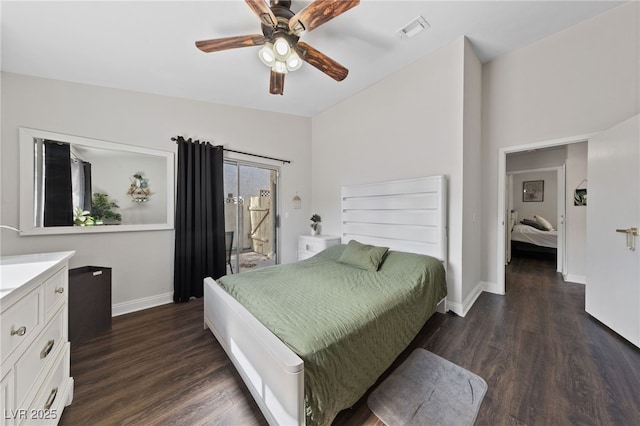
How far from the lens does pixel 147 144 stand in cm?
282

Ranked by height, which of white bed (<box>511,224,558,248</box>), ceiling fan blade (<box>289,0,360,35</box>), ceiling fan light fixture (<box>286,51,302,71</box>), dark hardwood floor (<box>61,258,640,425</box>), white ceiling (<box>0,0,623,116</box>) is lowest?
dark hardwood floor (<box>61,258,640,425</box>)

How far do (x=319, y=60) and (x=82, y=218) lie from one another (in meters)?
3.04

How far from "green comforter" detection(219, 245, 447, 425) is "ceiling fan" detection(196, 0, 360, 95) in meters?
1.94

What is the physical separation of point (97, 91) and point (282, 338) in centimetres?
342

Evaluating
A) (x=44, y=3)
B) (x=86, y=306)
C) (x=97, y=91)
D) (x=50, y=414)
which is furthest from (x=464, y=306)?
(x=97, y=91)

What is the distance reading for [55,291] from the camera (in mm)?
1258

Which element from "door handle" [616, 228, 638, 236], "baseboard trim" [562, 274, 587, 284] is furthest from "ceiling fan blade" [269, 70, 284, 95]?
"baseboard trim" [562, 274, 587, 284]

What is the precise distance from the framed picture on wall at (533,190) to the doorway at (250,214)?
7.39m

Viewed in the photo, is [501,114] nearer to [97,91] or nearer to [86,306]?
[97,91]

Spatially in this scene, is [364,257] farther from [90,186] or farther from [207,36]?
[90,186]

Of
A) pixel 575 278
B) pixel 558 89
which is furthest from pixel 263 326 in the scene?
pixel 575 278

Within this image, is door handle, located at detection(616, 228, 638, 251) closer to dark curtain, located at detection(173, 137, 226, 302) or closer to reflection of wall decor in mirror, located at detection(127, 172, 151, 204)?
dark curtain, located at detection(173, 137, 226, 302)

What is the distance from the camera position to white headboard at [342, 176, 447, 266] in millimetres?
2492

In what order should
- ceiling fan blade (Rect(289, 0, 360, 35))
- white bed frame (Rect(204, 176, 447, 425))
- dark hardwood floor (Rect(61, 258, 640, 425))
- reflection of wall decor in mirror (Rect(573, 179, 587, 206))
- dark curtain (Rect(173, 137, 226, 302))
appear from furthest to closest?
reflection of wall decor in mirror (Rect(573, 179, 587, 206))
dark curtain (Rect(173, 137, 226, 302))
ceiling fan blade (Rect(289, 0, 360, 35))
dark hardwood floor (Rect(61, 258, 640, 425))
white bed frame (Rect(204, 176, 447, 425))
